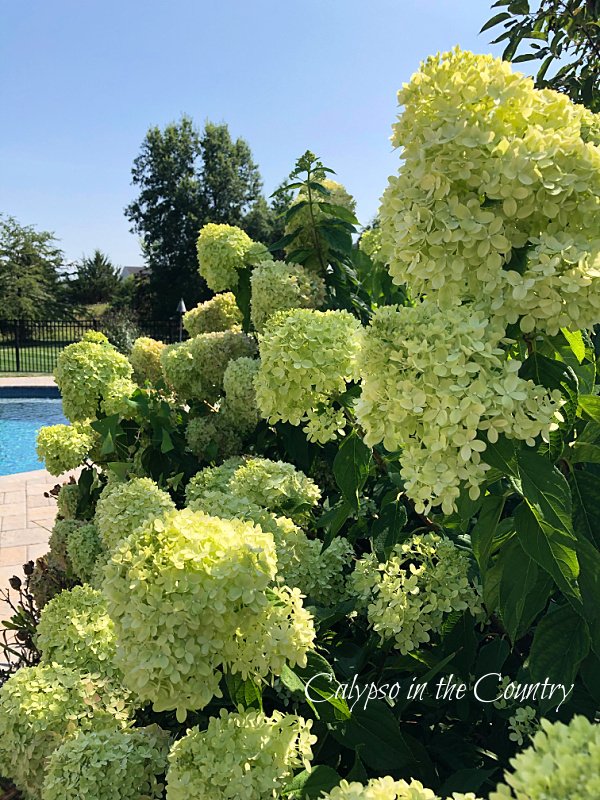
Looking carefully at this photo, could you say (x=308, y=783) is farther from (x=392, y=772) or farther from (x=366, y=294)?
(x=366, y=294)

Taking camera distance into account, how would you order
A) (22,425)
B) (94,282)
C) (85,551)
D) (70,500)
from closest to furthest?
(85,551), (70,500), (22,425), (94,282)

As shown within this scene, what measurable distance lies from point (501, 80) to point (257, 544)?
0.78 m

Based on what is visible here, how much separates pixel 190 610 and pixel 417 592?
0.65 m

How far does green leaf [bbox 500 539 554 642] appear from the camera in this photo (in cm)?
101

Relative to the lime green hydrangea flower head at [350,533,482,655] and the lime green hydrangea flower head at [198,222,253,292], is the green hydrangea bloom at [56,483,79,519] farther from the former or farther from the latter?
the lime green hydrangea flower head at [350,533,482,655]

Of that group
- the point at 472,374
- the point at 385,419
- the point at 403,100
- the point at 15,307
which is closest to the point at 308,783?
the point at 385,419

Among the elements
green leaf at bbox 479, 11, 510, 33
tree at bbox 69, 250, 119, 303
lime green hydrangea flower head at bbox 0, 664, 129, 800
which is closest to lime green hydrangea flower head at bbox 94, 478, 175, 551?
lime green hydrangea flower head at bbox 0, 664, 129, 800

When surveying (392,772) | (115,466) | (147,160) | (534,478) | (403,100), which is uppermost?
(147,160)

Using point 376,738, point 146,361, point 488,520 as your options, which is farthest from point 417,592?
point 146,361

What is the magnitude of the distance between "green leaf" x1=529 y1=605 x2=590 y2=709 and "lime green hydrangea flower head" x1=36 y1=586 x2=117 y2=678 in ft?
3.00

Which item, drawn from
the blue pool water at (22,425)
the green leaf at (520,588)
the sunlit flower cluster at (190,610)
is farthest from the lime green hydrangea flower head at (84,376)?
the blue pool water at (22,425)

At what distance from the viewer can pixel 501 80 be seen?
3.08 feet

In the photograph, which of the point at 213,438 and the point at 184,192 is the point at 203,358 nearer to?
the point at 213,438

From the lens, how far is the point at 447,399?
0.87m
